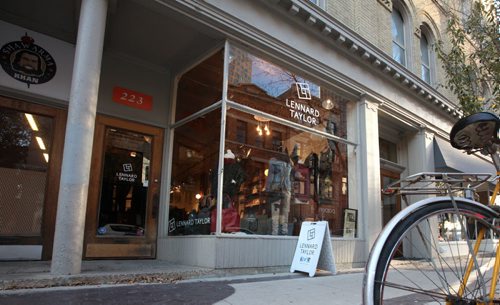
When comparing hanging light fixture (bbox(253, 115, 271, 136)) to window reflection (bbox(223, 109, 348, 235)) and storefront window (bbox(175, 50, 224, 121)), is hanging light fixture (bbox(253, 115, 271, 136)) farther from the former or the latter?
storefront window (bbox(175, 50, 224, 121))

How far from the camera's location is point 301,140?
27.9 ft

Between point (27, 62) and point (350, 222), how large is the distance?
710 centimetres

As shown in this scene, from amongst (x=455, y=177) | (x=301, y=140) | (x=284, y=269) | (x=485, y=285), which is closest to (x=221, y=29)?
(x=301, y=140)

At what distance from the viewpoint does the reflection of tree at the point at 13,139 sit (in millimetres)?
6547

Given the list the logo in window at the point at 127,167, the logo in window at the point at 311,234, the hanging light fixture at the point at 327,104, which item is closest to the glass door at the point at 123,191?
the logo in window at the point at 127,167

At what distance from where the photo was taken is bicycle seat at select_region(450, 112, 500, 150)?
256 centimetres

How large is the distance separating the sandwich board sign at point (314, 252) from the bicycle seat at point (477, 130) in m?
4.32

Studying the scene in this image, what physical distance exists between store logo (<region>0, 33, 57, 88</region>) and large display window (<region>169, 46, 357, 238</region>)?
249 centimetres

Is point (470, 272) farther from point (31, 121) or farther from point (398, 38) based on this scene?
point (398, 38)

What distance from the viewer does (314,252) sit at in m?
6.76

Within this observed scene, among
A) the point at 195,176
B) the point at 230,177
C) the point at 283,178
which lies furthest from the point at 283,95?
the point at 195,176

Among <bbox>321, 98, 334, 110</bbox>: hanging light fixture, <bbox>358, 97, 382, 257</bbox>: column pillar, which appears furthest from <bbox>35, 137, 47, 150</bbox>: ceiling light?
<bbox>358, 97, 382, 257</bbox>: column pillar

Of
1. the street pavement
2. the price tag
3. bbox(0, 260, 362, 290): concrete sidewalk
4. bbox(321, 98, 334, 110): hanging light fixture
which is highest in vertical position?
bbox(321, 98, 334, 110): hanging light fixture

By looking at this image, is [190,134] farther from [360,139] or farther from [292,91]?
[360,139]
